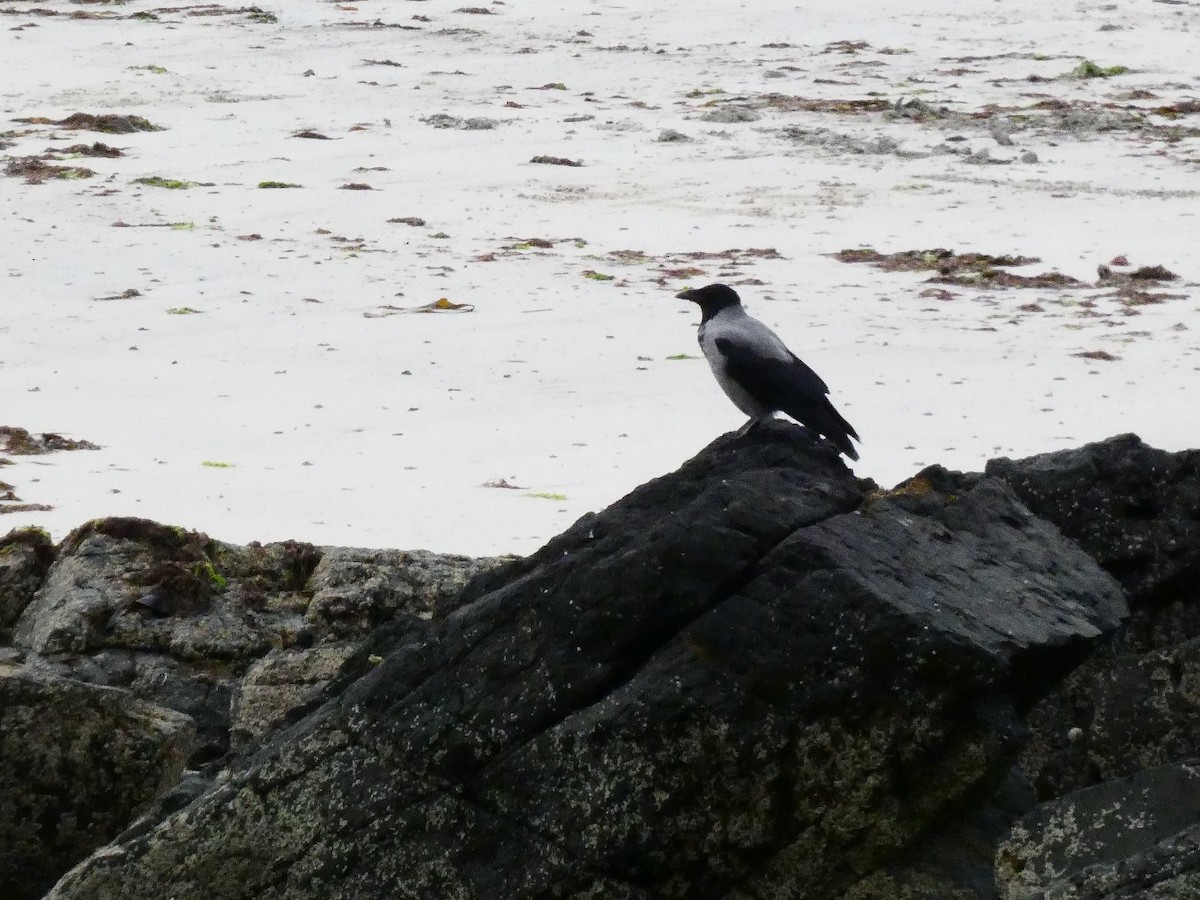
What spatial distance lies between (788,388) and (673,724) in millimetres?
2599

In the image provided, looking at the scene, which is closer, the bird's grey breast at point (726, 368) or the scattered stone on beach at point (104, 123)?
the bird's grey breast at point (726, 368)

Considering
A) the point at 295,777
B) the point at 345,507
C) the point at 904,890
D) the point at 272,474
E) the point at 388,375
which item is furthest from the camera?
the point at 388,375

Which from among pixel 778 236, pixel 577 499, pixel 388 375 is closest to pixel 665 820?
pixel 577 499

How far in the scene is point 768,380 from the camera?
6.36 meters

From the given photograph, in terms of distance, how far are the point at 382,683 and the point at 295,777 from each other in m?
0.33

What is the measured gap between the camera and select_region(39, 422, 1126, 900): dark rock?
3918 mm

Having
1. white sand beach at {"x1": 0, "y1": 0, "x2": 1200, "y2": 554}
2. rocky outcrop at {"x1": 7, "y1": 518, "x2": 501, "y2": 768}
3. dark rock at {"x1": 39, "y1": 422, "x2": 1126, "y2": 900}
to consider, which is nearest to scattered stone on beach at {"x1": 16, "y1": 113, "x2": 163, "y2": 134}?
white sand beach at {"x1": 0, "y1": 0, "x2": 1200, "y2": 554}

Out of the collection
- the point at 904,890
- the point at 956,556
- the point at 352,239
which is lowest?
the point at 352,239

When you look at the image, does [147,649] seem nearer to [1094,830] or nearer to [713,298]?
[713,298]

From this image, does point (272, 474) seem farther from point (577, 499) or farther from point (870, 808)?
point (870, 808)

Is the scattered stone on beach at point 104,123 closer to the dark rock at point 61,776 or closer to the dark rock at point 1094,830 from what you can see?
the dark rock at point 61,776

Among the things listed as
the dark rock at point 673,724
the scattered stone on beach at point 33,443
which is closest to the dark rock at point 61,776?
the dark rock at point 673,724

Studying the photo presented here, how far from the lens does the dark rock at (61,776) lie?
5.40 meters

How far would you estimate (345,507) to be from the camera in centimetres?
948
